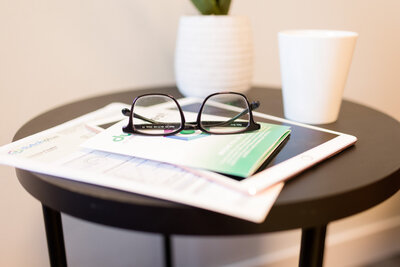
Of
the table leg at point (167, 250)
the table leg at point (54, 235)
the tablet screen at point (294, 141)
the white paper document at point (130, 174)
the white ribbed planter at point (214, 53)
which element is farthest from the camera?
the table leg at point (167, 250)

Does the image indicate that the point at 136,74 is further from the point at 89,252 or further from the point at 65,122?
the point at 89,252

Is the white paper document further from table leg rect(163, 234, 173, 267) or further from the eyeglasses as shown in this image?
table leg rect(163, 234, 173, 267)

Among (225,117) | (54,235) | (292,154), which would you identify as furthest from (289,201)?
(54,235)

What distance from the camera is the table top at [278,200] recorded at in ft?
1.15

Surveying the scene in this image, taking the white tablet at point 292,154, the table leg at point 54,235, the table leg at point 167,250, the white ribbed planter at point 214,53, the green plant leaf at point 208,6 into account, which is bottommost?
the table leg at point 167,250

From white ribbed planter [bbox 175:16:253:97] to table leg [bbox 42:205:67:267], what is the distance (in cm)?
34

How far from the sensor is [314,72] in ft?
1.88

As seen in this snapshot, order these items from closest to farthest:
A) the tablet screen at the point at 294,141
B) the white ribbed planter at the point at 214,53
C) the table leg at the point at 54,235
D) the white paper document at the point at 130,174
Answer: the white paper document at the point at 130,174
the tablet screen at the point at 294,141
the table leg at the point at 54,235
the white ribbed planter at the point at 214,53

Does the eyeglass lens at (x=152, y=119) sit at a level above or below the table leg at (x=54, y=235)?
above

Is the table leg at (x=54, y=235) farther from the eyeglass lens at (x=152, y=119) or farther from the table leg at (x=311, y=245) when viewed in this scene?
the table leg at (x=311, y=245)

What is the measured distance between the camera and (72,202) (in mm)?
383

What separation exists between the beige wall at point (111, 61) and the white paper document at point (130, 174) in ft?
1.13

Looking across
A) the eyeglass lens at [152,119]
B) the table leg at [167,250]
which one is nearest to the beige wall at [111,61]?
the table leg at [167,250]

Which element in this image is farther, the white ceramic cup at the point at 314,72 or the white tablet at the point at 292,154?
the white ceramic cup at the point at 314,72
